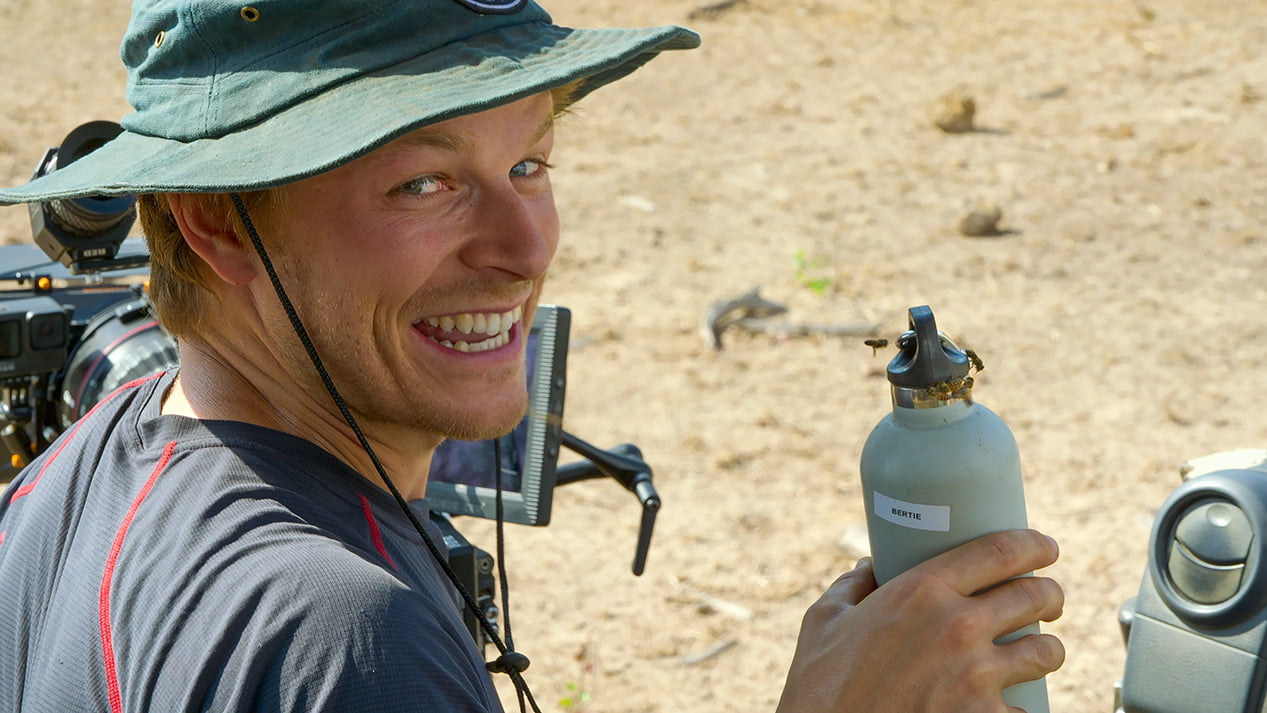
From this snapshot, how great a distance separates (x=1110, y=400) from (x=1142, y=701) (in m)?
3.74

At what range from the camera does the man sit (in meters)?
1.29

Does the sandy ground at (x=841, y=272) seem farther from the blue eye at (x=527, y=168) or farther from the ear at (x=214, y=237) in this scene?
the ear at (x=214, y=237)

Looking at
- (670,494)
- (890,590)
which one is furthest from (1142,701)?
(670,494)

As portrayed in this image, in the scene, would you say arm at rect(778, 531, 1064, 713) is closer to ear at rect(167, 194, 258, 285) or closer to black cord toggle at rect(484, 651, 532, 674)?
black cord toggle at rect(484, 651, 532, 674)

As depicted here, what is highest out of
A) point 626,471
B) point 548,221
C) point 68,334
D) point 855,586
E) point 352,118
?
point 352,118

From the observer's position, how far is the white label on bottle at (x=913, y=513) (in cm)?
138

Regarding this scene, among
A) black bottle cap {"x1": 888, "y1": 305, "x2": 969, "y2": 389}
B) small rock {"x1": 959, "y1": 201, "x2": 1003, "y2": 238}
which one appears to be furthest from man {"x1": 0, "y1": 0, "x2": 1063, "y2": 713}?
small rock {"x1": 959, "y1": 201, "x2": 1003, "y2": 238}

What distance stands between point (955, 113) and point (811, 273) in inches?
89.7

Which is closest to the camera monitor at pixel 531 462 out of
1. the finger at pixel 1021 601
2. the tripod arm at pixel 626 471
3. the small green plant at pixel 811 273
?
the tripod arm at pixel 626 471

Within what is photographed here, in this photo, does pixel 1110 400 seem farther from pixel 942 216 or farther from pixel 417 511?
pixel 417 511

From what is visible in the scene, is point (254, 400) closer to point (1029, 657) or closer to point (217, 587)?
point (217, 587)

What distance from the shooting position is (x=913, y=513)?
1.40 m

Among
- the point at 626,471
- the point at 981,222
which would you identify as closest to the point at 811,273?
the point at 981,222

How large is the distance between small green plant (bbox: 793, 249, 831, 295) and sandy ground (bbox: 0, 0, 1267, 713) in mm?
14
